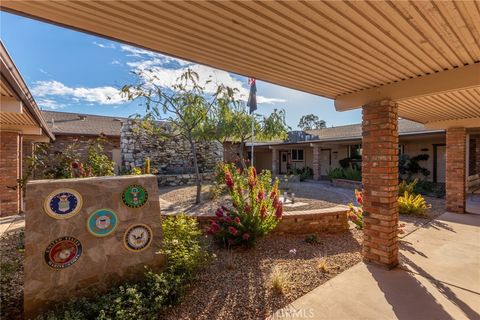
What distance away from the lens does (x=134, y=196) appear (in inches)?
128

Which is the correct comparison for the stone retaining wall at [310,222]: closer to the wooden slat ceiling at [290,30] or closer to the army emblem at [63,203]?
the army emblem at [63,203]

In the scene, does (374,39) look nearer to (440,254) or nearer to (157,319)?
(157,319)

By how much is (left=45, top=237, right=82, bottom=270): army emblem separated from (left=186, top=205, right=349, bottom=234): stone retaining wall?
2569mm

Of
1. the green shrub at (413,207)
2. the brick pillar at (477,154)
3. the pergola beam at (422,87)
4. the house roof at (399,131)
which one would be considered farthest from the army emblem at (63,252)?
the brick pillar at (477,154)

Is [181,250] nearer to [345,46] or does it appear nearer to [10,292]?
[10,292]

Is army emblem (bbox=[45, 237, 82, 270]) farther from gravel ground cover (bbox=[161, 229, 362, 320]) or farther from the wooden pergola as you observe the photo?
the wooden pergola

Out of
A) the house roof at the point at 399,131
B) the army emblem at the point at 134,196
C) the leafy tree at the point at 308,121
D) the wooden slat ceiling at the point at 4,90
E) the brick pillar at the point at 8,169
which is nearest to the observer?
the army emblem at the point at 134,196

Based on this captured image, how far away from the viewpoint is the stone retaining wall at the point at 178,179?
1238 cm

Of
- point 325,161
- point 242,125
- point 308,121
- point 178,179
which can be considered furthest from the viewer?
point 308,121

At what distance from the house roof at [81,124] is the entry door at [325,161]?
46.6 feet

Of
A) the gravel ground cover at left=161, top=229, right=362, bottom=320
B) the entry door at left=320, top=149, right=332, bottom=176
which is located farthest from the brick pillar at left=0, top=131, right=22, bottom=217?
the entry door at left=320, top=149, right=332, bottom=176

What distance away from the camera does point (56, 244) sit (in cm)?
268

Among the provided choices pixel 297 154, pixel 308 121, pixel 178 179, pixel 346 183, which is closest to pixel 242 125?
pixel 178 179

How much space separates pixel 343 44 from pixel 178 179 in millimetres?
11415
